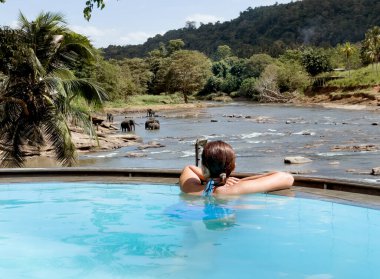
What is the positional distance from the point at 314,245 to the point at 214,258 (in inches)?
42.4

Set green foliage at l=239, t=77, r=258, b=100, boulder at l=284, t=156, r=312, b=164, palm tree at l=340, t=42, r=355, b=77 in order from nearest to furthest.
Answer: boulder at l=284, t=156, r=312, b=164 → green foliage at l=239, t=77, r=258, b=100 → palm tree at l=340, t=42, r=355, b=77

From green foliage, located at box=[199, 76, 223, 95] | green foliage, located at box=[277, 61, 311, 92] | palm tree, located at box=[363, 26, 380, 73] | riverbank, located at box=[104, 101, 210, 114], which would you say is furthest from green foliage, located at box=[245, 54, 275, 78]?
riverbank, located at box=[104, 101, 210, 114]

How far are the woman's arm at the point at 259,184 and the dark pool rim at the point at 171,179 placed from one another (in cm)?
15

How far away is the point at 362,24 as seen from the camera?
17175 cm

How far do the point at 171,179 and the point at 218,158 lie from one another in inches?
95.2

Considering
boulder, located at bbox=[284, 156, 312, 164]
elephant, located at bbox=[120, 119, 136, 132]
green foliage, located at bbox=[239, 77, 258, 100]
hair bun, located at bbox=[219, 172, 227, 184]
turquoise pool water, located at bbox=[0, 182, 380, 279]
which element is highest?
green foliage, located at bbox=[239, 77, 258, 100]

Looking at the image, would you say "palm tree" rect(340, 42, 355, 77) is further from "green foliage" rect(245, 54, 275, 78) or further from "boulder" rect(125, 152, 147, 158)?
"boulder" rect(125, 152, 147, 158)

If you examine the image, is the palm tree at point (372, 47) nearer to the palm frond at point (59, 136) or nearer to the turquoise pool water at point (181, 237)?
the palm frond at point (59, 136)

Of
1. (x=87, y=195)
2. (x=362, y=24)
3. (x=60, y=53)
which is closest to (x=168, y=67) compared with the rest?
(x=60, y=53)

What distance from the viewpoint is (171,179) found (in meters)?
8.02

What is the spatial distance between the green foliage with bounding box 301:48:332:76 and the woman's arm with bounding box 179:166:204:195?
8514 cm

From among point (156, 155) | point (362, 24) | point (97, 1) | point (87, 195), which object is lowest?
point (156, 155)

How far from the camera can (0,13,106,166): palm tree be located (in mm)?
15125

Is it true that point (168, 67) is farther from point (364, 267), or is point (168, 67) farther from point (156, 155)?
point (364, 267)
